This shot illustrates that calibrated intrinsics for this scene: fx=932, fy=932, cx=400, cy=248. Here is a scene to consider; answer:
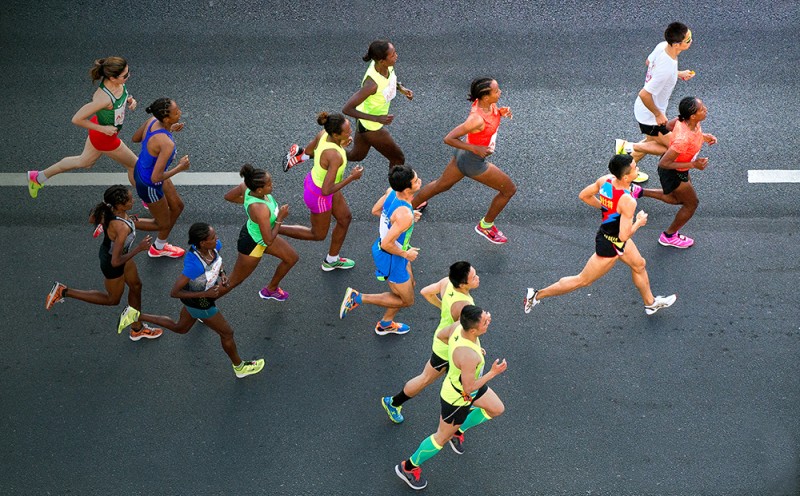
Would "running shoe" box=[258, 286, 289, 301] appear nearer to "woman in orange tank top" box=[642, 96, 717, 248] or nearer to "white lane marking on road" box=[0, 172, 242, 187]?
"white lane marking on road" box=[0, 172, 242, 187]

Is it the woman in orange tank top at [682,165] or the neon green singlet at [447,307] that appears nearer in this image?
the neon green singlet at [447,307]

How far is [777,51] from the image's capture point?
11766 mm

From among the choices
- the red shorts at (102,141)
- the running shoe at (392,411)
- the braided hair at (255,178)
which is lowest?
the running shoe at (392,411)

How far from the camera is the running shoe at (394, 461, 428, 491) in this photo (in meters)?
7.45

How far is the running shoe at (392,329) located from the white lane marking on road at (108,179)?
106 inches

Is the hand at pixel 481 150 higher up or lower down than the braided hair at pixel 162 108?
lower down

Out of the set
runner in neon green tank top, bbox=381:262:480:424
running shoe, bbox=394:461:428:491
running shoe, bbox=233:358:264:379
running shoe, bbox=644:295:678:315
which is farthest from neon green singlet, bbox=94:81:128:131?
running shoe, bbox=644:295:678:315

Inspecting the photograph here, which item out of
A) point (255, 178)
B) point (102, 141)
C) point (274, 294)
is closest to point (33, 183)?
point (102, 141)

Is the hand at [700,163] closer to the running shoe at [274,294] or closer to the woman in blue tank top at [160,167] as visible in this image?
the running shoe at [274,294]

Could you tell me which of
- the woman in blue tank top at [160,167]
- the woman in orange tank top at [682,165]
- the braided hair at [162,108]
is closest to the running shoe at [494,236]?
the woman in orange tank top at [682,165]

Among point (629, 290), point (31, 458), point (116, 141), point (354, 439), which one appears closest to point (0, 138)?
point (116, 141)

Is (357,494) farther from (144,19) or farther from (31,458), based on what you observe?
(144,19)

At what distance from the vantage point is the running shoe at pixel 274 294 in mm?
9172

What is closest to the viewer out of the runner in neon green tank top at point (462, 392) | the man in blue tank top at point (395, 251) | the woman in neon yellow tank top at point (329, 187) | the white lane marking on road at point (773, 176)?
the runner in neon green tank top at point (462, 392)
